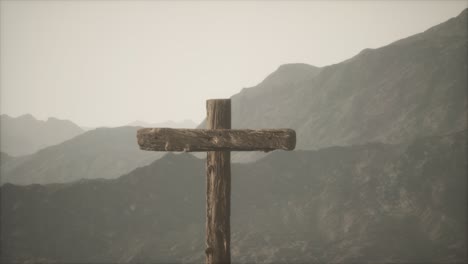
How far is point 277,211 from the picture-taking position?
2456cm

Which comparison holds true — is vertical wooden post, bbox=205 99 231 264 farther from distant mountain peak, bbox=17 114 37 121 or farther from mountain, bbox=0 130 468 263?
distant mountain peak, bbox=17 114 37 121

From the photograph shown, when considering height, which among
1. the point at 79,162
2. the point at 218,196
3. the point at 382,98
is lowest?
the point at 79,162

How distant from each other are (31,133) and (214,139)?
131m

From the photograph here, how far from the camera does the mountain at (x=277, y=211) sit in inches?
Answer: 760

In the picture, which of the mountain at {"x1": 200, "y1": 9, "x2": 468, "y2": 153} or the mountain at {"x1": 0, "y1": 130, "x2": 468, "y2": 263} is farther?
the mountain at {"x1": 200, "y1": 9, "x2": 468, "y2": 153}

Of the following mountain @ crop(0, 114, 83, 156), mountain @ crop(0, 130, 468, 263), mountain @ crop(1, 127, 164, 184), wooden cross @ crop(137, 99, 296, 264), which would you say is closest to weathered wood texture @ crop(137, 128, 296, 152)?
wooden cross @ crop(137, 99, 296, 264)

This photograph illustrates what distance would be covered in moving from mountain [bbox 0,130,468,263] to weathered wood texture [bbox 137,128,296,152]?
16.9 metres

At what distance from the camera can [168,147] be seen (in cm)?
271

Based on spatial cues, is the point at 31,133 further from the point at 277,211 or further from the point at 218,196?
the point at 218,196

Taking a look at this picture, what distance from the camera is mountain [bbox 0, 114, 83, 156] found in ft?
341

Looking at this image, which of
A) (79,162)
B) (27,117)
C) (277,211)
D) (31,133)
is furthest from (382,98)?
(27,117)

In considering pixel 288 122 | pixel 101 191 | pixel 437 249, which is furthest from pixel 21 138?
pixel 437 249

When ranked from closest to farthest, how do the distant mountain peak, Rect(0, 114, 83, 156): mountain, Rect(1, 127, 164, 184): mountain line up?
Rect(1, 127, 164, 184): mountain
Rect(0, 114, 83, 156): mountain
the distant mountain peak

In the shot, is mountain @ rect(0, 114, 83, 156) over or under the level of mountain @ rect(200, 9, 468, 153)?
under
